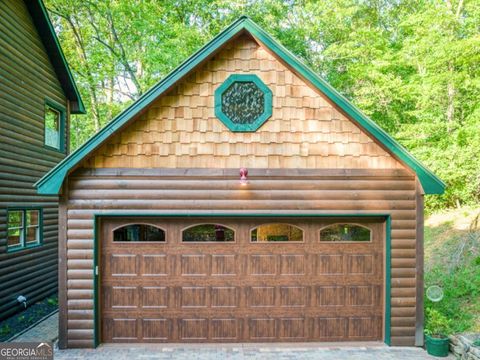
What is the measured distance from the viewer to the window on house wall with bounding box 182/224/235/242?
24.7 ft

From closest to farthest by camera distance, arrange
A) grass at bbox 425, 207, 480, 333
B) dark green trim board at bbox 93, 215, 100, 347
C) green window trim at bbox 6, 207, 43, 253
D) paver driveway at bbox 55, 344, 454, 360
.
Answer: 1. paver driveway at bbox 55, 344, 454, 360
2. dark green trim board at bbox 93, 215, 100, 347
3. grass at bbox 425, 207, 480, 333
4. green window trim at bbox 6, 207, 43, 253

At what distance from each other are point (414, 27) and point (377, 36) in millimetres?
3129

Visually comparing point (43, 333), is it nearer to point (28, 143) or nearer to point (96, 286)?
point (96, 286)

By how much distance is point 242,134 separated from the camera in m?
7.40

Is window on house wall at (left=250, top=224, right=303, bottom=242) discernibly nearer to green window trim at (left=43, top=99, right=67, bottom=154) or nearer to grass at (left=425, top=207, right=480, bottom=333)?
grass at (left=425, top=207, right=480, bottom=333)

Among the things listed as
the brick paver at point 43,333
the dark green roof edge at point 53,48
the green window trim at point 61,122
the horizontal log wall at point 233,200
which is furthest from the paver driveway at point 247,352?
the dark green roof edge at point 53,48

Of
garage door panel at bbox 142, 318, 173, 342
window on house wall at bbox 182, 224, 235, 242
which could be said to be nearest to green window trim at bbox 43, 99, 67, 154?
window on house wall at bbox 182, 224, 235, 242

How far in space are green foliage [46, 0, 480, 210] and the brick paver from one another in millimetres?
12548

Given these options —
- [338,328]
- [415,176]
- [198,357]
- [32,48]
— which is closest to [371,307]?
[338,328]

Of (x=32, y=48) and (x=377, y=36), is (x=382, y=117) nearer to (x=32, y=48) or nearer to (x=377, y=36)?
(x=377, y=36)

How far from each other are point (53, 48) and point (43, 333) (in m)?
Answer: 8.24

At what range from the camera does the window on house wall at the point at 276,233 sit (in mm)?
7555

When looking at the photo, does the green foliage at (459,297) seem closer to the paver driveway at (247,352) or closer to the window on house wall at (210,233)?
the paver driveway at (247,352)

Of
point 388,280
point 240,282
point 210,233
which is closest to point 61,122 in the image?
point 210,233
